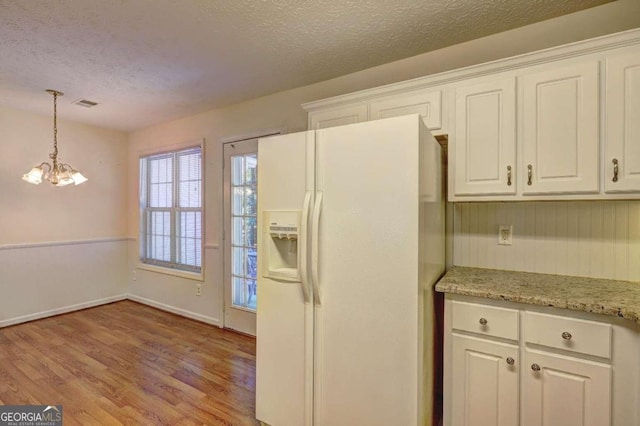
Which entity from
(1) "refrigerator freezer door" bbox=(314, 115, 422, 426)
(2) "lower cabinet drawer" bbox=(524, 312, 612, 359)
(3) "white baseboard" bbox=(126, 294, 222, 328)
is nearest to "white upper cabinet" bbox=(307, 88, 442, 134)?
(1) "refrigerator freezer door" bbox=(314, 115, 422, 426)

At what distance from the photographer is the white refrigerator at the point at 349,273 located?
1481 mm

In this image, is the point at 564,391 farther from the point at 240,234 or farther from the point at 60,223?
the point at 60,223

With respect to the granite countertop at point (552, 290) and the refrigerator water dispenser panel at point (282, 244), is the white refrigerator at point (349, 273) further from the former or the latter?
the granite countertop at point (552, 290)

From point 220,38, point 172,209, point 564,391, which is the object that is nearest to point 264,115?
point 220,38

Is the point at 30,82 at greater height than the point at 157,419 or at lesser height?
greater

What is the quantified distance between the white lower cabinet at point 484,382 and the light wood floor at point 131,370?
1.29 meters

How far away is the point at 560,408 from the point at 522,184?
109 centimetres

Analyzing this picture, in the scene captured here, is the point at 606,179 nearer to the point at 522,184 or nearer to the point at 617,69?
the point at 522,184

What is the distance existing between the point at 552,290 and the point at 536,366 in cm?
37

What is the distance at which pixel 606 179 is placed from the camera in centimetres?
155

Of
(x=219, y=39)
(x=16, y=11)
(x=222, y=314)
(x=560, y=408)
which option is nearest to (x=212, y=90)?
(x=219, y=39)

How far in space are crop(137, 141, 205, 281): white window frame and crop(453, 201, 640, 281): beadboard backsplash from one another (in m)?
2.88

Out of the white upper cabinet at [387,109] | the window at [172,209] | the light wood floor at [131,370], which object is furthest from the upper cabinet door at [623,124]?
the window at [172,209]

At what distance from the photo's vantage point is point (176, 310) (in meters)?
3.99
